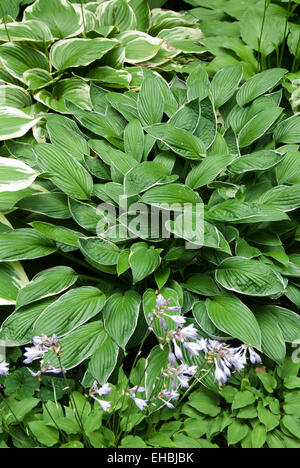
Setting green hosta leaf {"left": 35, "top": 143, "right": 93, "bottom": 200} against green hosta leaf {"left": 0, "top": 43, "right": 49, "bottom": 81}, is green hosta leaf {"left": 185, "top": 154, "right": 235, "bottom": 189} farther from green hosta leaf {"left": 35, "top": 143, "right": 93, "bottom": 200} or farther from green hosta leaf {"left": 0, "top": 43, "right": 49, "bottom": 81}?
green hosta leaf {"left": 0, "top": 43, "right": 49, "bottom": 81}

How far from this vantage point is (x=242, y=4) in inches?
137

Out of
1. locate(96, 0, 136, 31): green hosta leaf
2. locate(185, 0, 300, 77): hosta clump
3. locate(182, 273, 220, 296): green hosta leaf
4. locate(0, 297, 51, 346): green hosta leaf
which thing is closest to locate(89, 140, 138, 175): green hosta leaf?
locate(182, 273, 220, 296): green hosta leaf

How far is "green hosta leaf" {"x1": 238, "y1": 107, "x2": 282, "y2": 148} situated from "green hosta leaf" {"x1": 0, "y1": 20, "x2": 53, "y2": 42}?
4.42 ft

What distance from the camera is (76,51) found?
3.01 metres

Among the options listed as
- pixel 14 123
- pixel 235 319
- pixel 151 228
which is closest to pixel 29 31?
pixel 14 123

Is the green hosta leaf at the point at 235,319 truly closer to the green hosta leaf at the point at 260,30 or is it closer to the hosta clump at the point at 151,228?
the hosta clump at the point at 151,228

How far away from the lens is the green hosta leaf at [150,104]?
260 centimetres

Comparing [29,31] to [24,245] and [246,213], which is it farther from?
[246,213]

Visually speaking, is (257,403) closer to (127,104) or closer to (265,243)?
(265,243)

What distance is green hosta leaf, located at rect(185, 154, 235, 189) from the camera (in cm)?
228

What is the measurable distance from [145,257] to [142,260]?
0.03 meters

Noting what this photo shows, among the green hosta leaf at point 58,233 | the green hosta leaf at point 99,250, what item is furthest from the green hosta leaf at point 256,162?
the green hosta leaf at point 58,233

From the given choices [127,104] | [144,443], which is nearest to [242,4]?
[127,104]

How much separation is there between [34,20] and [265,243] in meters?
1.99
